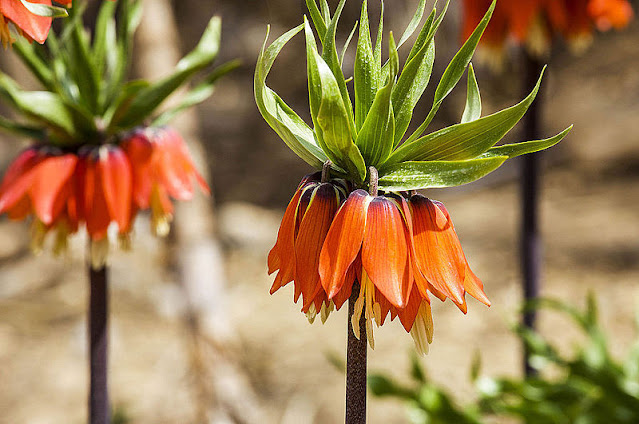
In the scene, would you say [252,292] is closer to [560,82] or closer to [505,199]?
[505,199]

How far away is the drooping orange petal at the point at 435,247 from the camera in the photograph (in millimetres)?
564

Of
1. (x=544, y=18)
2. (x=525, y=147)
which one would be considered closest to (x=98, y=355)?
(x=525, y=147)

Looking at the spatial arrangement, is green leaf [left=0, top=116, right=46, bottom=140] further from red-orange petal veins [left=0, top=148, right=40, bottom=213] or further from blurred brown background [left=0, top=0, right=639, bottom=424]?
blurred brown background [left=0, top=0, right=639, bottom=424]

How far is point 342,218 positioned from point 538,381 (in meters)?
1.07

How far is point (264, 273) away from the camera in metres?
3.77

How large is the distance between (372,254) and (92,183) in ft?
1.71

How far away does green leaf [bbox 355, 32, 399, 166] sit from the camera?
53 cm

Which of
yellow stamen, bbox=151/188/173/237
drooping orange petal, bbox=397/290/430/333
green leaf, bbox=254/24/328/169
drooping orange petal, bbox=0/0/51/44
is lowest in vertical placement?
drooping orange petal, bbox=397/290/430/333

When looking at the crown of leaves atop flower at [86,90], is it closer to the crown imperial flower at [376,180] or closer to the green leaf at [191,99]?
the green leaf at [191,99]

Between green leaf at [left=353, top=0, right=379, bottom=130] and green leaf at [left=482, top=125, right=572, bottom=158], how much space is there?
4.5 inches

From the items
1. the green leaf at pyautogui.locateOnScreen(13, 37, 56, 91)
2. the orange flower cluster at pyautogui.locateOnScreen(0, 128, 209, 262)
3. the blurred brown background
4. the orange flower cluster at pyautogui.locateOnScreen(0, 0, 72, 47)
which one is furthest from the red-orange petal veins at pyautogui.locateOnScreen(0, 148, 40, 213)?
the orange flower cluster at pyautogui.locateOnScreen(0, 0, 72, 47)

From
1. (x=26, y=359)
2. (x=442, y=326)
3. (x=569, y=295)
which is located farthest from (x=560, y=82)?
(x=26, y=359)

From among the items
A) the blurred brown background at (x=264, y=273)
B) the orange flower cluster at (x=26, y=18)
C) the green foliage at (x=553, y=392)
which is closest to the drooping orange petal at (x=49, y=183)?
the blurred brown background at (x=264, y=273)

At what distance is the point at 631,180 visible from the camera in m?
4.00
